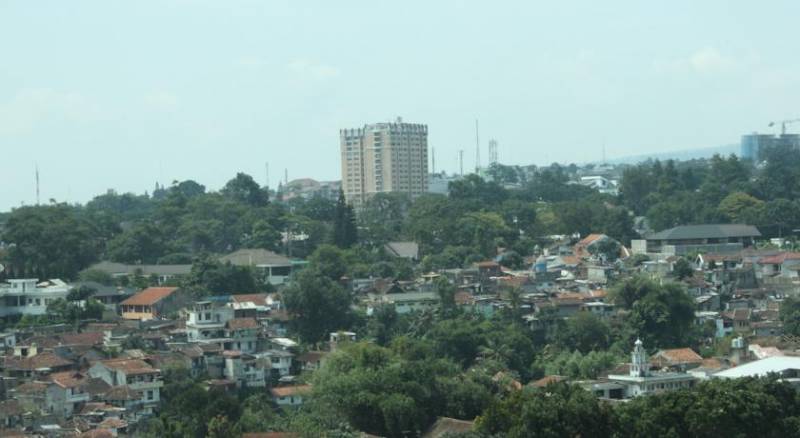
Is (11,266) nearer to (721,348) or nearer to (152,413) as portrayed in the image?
(152,413)

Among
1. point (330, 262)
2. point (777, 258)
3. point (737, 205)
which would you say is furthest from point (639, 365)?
point (737, 205)

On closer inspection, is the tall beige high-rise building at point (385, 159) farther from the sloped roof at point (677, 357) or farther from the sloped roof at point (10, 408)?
the sloped roof at point (10, 408)

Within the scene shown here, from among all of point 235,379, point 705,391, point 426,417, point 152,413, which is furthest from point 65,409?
point 705,391

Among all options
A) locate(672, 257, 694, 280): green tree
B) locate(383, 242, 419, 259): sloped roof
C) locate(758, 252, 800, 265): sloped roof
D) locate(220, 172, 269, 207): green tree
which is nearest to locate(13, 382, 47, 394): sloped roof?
locate(672, 257, 694, 280): green tree

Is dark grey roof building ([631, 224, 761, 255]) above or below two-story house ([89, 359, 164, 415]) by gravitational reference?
above

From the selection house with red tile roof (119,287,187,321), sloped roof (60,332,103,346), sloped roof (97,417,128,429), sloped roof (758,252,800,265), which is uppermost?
sloped roof (758,252,800,265)

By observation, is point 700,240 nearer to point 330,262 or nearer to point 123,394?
point 330,262

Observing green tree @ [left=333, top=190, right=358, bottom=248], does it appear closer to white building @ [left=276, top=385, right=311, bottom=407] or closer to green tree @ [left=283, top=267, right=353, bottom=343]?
green tree @ [left=283, top=267, right=353, bottom=343]
